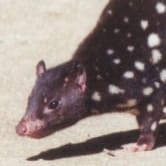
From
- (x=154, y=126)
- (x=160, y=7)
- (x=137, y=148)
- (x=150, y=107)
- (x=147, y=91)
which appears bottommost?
(x=137, y=148)

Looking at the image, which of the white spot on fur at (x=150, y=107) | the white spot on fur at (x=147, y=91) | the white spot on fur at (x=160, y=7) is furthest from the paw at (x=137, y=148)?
the white spot on fur at (x=160, y=7)

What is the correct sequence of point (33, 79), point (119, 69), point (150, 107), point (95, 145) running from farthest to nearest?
point (33, 79)
point (95, 145)
point (150, 107)
point (119, 69)

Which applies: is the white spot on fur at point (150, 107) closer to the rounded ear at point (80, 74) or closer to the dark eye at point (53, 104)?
the rounded ear at point (80, 74)

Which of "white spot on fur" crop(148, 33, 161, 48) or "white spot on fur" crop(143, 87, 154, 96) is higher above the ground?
"white spot on fur" crop(148, 33, 161, 48)

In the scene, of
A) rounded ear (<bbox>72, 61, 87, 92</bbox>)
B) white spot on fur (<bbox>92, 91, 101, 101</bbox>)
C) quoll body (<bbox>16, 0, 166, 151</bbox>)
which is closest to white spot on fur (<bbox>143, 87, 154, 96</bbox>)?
quoll body (<bbox>16, 0, 166, 151</bbox>)

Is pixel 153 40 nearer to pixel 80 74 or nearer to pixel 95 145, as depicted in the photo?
pixel 80 74

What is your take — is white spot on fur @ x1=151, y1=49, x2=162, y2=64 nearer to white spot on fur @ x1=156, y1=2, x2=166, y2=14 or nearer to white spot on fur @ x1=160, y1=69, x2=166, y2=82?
white spot on fur @ x1=160, y1=69, x2=166, y2=82

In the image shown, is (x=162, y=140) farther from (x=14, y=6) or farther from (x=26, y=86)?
(x=14, y=6)

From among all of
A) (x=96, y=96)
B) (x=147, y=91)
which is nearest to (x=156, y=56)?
(x=147, y=91)
